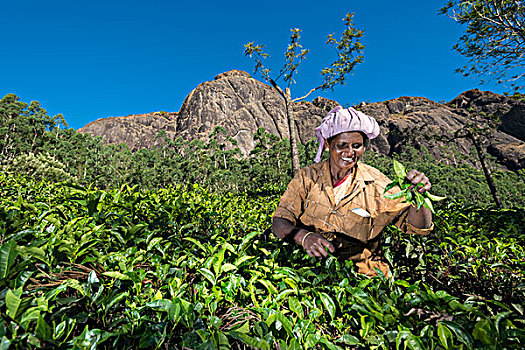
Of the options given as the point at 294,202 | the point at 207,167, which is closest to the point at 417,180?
the point at 294,202

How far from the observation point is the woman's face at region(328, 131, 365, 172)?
1861mm

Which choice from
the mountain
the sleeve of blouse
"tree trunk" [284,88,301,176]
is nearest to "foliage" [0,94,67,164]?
the mountain

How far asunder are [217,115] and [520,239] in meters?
62.6

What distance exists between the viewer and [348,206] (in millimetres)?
1865

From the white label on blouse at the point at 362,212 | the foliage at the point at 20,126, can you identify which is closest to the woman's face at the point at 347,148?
the white label on blouse at the point at 362,212

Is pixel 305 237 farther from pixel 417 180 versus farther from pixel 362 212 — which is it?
pixel 417 180

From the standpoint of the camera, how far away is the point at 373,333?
3.22 feet

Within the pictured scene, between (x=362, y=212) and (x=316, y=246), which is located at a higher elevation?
(x=362, y=212)

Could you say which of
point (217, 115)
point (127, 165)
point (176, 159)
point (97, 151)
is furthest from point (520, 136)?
point (97, 151)

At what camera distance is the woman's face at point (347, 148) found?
1.86 m

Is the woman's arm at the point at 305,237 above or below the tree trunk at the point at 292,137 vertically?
below

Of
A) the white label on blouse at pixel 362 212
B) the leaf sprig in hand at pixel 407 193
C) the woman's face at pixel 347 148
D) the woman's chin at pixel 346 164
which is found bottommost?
the white label on blouse at pixel 362 212

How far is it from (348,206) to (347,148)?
404 millimetres

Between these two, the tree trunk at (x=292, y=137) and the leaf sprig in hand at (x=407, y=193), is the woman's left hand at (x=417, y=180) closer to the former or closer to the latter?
the leaf sprig in hand at (x=407, y=193)
